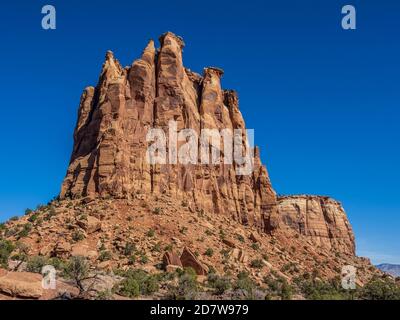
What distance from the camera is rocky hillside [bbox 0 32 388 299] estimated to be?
41.8 m

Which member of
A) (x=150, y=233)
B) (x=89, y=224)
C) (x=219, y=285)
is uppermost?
(x=89, y=224)

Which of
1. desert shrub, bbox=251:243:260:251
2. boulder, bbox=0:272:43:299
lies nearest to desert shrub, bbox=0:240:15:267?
boulder, bbox=0:272:43:299

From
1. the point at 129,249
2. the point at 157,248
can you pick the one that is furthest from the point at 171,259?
the point at 129,249

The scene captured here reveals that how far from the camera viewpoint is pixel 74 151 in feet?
200

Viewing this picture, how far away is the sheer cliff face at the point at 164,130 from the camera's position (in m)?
53.5

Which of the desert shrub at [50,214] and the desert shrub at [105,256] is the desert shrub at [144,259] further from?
the desert shrub at [50,214]

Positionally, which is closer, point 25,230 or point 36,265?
point 36,265

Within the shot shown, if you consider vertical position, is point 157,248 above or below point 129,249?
above

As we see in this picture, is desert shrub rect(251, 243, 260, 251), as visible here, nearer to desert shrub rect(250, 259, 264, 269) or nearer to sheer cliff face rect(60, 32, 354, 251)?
desert shrub rect(250, 259, 264, 269)

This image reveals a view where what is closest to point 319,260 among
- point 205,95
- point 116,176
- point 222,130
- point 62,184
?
point 222,130

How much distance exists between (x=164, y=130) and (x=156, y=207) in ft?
37.7

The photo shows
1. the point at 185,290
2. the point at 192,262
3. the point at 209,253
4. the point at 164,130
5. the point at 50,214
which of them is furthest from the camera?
the point at 164,130

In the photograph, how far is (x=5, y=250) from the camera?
38.8 m

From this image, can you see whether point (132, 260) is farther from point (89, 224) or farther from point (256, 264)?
point (256, 264)
